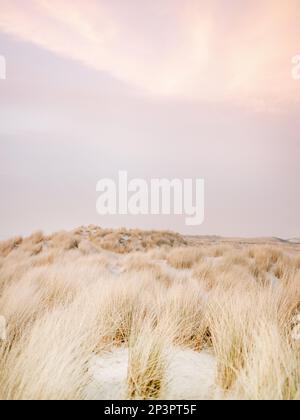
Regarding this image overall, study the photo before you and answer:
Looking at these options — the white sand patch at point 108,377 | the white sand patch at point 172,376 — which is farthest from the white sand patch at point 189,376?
the white sand patch at point 108,377

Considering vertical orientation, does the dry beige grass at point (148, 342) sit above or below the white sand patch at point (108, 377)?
above

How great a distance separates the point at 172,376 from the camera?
1.73 metres

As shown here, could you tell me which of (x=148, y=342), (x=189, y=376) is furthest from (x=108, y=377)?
(x=189, y=376)

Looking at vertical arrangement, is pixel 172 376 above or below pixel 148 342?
below

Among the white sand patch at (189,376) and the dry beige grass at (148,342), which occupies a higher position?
the dry beige grass at (148,342)

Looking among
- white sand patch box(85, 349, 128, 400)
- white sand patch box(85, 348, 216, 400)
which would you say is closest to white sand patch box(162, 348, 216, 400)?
white sand patch box(85, 348, 216, 400)

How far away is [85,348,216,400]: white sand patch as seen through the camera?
1.61 meters

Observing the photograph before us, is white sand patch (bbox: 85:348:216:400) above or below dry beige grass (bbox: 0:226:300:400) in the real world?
below

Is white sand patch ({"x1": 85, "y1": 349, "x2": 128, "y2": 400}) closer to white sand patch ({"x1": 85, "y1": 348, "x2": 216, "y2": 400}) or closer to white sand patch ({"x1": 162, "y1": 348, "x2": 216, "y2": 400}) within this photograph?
white sand patch ({"x1": 85, "y1": 348, "x2": 216, "y2": 400})

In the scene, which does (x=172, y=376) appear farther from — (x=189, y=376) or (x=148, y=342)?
(x=148, y=342)

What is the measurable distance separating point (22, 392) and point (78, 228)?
1134 cm

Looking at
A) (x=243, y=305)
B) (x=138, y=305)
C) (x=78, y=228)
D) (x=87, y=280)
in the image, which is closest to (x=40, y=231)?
(x=78, y=228)

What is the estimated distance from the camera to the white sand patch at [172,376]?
1.61m

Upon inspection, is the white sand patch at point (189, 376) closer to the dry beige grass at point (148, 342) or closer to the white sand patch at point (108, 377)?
the dry beige grass at point (148, 342)
